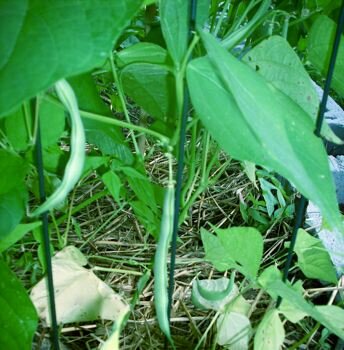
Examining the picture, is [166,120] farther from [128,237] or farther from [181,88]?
[128,237]

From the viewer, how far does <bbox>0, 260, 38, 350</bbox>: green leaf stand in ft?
1.73

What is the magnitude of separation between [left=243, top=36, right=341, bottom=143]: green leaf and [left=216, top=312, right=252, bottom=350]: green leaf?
0.29 meters

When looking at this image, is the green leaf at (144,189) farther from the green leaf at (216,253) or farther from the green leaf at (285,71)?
the green leaf at (285,71)

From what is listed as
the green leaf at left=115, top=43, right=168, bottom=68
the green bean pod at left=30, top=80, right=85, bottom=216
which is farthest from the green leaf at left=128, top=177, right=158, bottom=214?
the green bean pod at left=30, top=80, right=85, bottom=216

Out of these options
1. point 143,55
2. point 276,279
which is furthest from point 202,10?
point 276,279

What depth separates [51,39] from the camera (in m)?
0.33

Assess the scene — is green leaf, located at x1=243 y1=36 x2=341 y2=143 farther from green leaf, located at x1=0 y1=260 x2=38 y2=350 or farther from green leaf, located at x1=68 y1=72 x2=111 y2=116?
green leaf, located at x1=0 y1=260 x2=38 y2=350

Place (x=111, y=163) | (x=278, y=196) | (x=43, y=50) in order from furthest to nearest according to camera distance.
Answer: (x=278, y=196), (x=111, y=163), (x=43, y=50)

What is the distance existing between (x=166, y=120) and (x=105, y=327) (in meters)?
0.31

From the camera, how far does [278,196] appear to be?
112cm

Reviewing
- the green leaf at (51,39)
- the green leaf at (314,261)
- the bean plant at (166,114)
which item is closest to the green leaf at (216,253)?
the bean plant at (166,114)

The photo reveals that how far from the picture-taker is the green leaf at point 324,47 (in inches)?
23.8

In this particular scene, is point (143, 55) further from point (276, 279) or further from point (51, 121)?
point (276, 279)

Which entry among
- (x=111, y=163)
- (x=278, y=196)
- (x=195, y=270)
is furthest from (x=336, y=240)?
(x=111, y=163)
